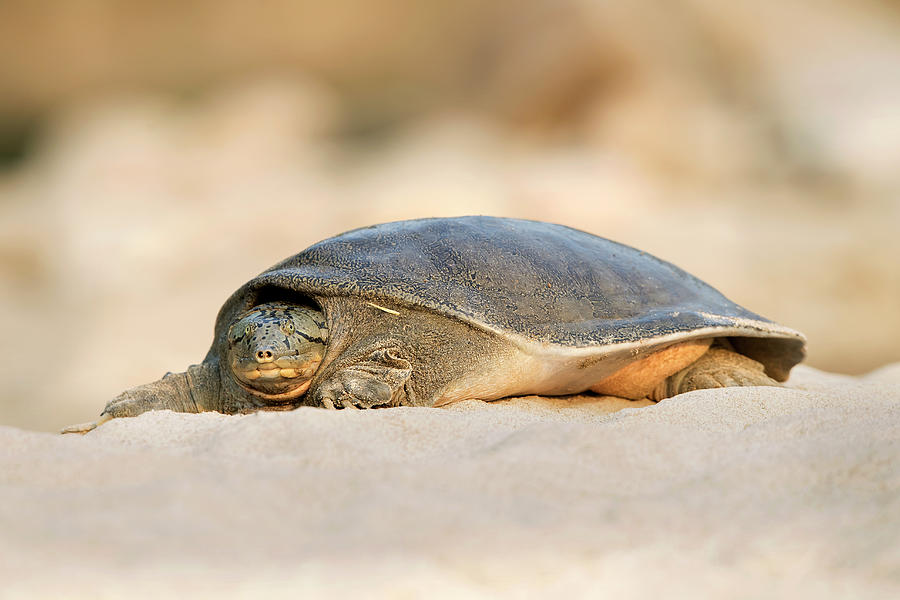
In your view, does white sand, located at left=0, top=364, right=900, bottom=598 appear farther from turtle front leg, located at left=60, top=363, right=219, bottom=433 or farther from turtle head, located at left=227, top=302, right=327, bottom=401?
turtle front leg, located at left=60, top=363, right=219, bottom=433

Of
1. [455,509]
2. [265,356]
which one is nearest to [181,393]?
[265,356]

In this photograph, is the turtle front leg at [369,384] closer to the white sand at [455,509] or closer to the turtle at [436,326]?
the turtle at [436,326]

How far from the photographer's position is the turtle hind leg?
314 centimetres

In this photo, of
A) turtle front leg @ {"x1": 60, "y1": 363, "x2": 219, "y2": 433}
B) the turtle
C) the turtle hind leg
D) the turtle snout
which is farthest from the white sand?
the turtle hind leg

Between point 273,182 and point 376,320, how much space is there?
10010 millimetres

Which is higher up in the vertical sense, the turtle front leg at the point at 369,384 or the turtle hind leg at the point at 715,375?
the turtle front leg at the point at 369,384

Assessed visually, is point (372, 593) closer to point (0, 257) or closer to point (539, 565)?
point (539, 565)

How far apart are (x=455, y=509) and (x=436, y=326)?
1344mm

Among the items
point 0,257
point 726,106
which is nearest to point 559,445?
point 726,106

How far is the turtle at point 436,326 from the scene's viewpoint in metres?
2.61

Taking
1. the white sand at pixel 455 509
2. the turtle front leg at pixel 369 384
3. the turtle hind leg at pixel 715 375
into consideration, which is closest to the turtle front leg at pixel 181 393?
the turtle front leg at pixel 369 384

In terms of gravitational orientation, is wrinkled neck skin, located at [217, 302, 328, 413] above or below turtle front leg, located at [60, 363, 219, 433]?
above

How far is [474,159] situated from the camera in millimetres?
11992

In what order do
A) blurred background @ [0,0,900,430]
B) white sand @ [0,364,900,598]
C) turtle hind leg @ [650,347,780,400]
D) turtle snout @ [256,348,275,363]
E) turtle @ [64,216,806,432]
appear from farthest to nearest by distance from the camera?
blurred background @ [0,0,900,430]
turtle hind leg @ [650,347,780,400]
turtle @ [64,216,806,432]
turtle snout @ [256,348,275,363]
white sand @ [0,364,900,598]
